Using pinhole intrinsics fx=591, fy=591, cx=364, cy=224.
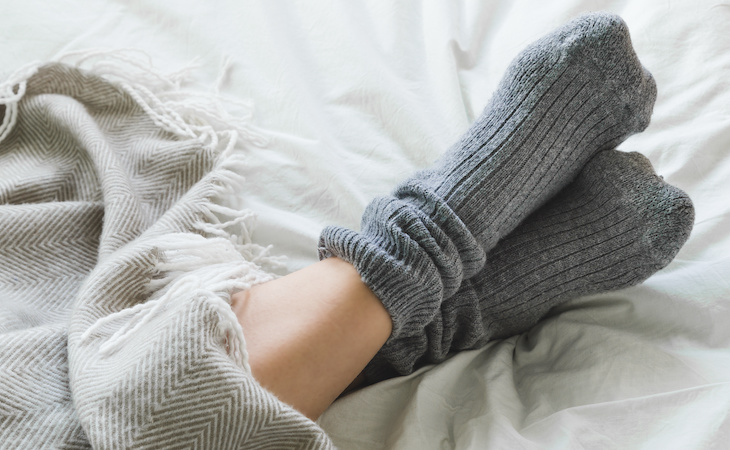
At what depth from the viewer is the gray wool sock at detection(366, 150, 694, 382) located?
0.67 meters

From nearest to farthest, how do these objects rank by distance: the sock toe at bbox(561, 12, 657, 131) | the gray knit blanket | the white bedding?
the gray knit blanket < the white bedding < the sock toe at bbox(561, 12, 657, 131)

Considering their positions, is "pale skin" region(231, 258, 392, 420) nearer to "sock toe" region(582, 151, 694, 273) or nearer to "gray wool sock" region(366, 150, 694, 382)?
"gray wool sock" region(366, 150, 694, 382)

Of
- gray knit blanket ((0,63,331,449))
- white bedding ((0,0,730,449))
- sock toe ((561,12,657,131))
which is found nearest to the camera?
gray knit blanket ((0,63,331,449))

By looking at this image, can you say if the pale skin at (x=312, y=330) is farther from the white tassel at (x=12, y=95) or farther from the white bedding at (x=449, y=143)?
the white tassel at (x=12, y=95)

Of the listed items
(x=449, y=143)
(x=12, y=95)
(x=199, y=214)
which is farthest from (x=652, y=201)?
(x=12, y=95)

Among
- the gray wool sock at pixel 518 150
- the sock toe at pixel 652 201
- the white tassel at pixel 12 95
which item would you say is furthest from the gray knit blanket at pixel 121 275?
the sock toe at pixel 652 201

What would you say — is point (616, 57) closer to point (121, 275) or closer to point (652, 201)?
point (652, 201)

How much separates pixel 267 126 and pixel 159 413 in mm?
475

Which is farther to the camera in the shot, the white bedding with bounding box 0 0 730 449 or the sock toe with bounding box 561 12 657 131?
the sock toe with bounding box 561 12 657 131

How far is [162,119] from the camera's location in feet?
2.60

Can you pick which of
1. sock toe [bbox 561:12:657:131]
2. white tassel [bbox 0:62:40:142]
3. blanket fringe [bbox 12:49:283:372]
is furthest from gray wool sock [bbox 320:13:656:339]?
white tassel [bbox 0:62:40:142]

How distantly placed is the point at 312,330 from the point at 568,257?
0.35 m

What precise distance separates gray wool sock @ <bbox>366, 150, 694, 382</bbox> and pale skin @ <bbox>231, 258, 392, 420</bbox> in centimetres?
8

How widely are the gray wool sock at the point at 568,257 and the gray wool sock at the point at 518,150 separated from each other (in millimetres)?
35
